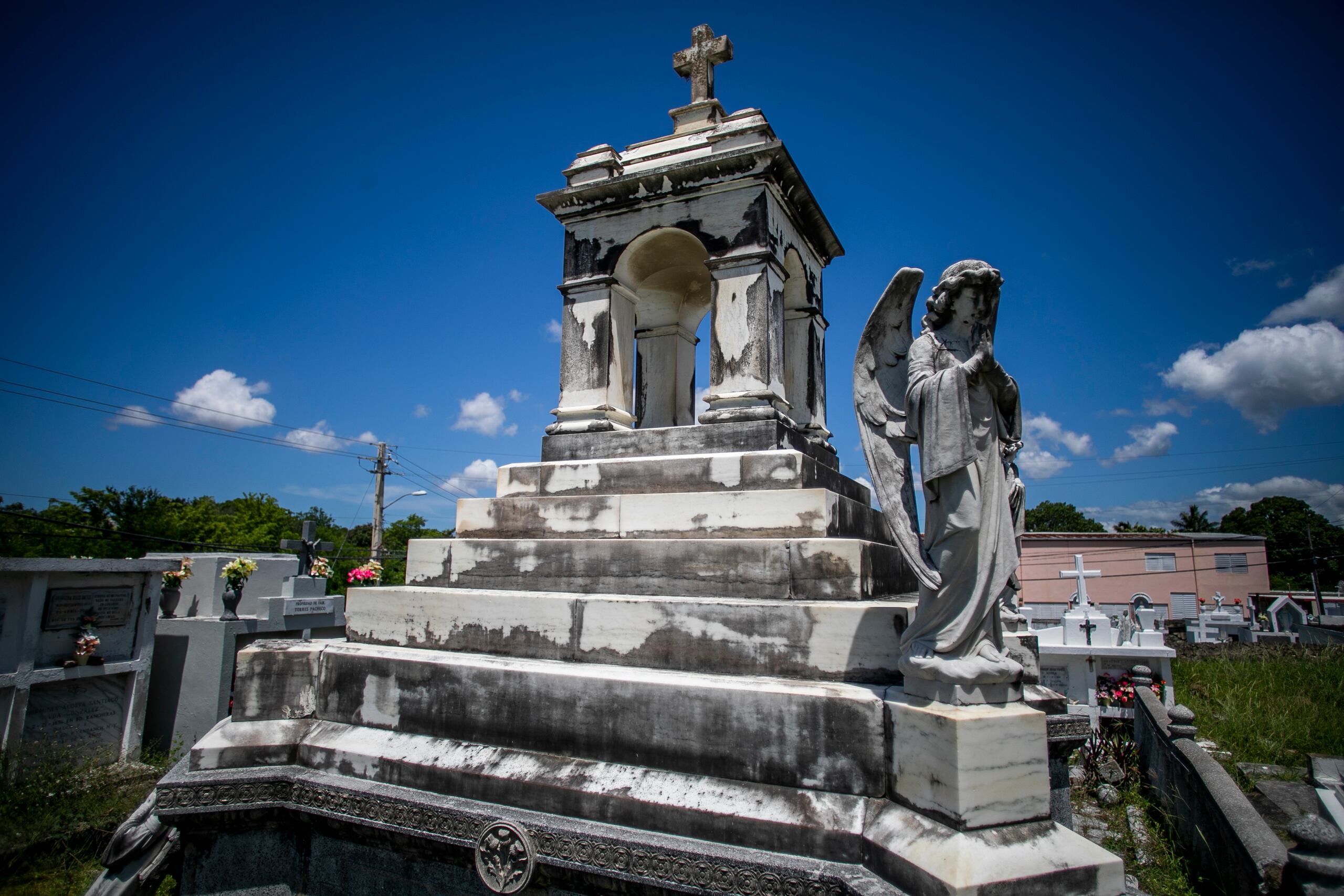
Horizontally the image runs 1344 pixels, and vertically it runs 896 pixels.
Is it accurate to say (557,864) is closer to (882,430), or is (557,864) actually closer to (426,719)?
(426,719)

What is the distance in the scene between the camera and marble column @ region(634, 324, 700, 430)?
20.9 feet

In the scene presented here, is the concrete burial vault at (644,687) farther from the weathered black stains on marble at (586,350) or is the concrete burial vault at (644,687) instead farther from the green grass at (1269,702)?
the green grass at (1269,702)

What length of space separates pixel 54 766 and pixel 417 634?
5.92 metres

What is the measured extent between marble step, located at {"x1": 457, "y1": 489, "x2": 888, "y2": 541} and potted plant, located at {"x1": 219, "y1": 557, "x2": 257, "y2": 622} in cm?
788

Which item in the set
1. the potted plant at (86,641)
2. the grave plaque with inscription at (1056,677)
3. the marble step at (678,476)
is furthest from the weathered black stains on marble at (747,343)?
the potted plant at (86,641)

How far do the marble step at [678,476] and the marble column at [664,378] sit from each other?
1.38 m

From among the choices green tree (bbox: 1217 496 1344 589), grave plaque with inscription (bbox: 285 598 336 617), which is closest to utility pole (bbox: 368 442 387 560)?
grave plaque with inscription (bbox: 285 598 336 617)

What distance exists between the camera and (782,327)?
5305 millimetres

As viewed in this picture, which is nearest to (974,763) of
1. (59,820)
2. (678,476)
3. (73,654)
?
(678,476)

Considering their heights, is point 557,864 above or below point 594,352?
below

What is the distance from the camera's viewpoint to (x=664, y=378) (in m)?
6.43

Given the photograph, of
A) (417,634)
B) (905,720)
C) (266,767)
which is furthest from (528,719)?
(905,720)

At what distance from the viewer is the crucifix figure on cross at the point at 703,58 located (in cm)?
612

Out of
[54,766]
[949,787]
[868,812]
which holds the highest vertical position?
[949,787]
